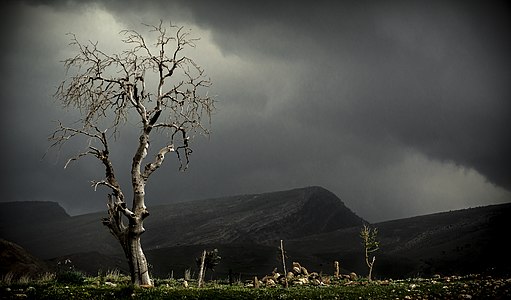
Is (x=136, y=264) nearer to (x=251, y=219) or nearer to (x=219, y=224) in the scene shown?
(x=219, y=224)

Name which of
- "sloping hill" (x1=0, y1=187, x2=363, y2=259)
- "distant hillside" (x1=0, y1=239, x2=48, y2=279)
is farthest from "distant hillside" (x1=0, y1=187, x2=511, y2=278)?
"distant hillside" (x1=0, y1=239, x2=48, y2=279)

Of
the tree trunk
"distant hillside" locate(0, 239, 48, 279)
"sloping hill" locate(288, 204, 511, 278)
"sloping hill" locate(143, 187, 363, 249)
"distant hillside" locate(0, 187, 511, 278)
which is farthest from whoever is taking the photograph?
"sloping hill" locate(143, 187, 363, 249)

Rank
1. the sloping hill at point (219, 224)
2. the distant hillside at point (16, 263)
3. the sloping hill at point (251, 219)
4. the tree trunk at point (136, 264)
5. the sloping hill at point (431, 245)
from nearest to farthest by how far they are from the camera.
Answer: the tree trunk at point (136, 264)
the distant hillside at point (16, 263)
the sloping hill at point (431, 245)
the sloping hill at point (251, 219)
the sloping hill at point (219, 224)

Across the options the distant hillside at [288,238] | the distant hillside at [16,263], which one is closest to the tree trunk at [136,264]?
the distant hillside at [16,263]

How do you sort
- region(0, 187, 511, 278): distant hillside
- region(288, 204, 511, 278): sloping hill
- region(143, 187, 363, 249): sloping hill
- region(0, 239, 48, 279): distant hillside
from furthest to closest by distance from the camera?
region(143, 187, 363, 249): sloping hill < region(0, 187, 511, 278): distant hillside < region(288, 204, 511, 278): sloping hill < region(0, 239, 48, 279): distant hillside

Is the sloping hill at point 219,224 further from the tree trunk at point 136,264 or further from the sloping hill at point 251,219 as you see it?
the tree trunk at point 136,264

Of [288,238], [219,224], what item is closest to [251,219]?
[219,224]

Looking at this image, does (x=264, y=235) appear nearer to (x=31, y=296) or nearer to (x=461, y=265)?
(x=461, y=265)

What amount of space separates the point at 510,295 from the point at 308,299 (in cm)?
810

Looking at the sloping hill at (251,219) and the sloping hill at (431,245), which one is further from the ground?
the sloping hill at (251,219)

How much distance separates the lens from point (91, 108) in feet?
74.3

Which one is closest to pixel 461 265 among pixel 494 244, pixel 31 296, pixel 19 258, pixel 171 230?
pixel 494 244

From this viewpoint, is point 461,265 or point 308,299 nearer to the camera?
point 308,299

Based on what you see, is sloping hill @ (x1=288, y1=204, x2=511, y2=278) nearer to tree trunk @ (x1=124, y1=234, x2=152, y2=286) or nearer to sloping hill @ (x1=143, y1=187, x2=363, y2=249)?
sloping hill @ (x1=143, y1=187, x2=363, y2=249)
